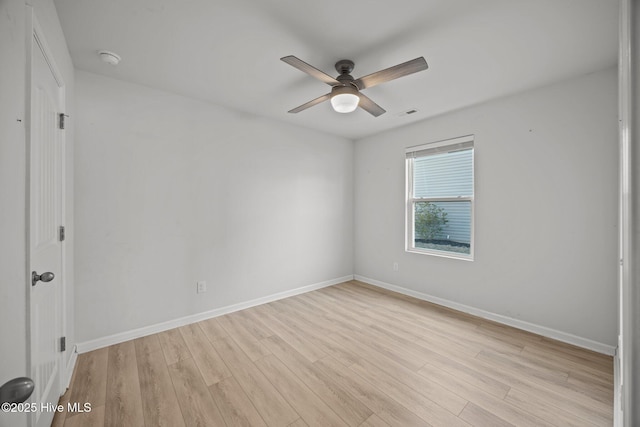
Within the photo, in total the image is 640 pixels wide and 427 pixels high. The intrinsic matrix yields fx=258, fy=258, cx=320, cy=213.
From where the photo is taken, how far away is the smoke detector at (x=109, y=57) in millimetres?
2064

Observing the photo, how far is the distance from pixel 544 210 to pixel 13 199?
389 centimetres

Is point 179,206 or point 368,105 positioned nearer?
point 368,105

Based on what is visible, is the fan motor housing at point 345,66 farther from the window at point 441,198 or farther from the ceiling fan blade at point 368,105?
the window at point 441,198

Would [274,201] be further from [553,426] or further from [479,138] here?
[553,426]

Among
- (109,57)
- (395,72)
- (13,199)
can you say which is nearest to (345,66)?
(395,72)

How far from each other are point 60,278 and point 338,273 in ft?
11.5

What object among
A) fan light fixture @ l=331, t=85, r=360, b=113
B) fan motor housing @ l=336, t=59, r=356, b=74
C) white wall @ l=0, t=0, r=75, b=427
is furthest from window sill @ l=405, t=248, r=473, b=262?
white wall @ l=0, t=0, r=75, b=427

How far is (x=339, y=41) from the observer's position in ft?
6.43

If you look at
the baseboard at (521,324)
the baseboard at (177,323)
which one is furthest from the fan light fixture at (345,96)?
the baseboard at (521,324)

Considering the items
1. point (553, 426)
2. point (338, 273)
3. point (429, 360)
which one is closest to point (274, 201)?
point (338, 273)

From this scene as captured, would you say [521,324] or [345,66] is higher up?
[345,66]

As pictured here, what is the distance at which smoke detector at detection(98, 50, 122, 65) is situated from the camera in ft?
6.77

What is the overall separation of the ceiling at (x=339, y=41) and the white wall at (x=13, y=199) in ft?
2.93

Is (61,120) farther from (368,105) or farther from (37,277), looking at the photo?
(368,105)
